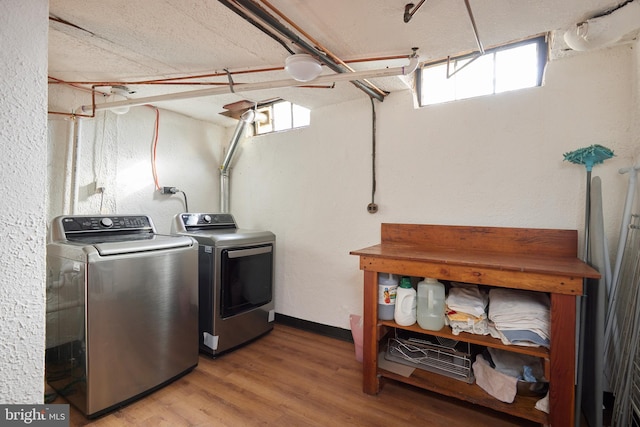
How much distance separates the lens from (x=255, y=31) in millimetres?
1420

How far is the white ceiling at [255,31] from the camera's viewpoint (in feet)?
4.07

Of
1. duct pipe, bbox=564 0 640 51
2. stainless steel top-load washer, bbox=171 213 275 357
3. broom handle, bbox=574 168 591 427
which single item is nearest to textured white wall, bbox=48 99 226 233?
stainless steel top-load washer, bbox=171 213 275 357

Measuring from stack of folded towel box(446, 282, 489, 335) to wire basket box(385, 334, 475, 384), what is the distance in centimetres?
29

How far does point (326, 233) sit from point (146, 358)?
1499 mm

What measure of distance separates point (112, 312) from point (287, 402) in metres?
1.06

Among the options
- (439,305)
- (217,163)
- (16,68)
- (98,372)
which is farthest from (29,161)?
(217,163)

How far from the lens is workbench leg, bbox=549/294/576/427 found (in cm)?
127

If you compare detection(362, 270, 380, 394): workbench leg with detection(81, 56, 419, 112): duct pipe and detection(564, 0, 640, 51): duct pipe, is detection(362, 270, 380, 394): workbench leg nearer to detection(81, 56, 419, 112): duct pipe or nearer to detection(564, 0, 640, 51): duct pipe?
detection(81, 56, 419, 112): duct pipe

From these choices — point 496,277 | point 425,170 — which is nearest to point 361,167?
point 425,170

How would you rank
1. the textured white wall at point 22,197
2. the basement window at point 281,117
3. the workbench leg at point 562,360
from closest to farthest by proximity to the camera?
the textured white wall at point 22,197 → the workbench leg at point 562,360 → the basement window at point 281,117

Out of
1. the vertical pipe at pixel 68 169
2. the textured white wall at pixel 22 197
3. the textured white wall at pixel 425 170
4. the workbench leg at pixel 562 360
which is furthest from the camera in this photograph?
the vertical pipe at pixel 68 169

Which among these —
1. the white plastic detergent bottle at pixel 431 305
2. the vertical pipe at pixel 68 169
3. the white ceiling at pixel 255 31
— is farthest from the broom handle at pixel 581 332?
the vertical pipe at pixel 68 169

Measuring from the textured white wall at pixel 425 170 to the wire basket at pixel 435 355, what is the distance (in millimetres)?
571

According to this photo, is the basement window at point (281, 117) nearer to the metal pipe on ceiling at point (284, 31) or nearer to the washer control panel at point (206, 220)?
the washer control panel at point (206, 220)
